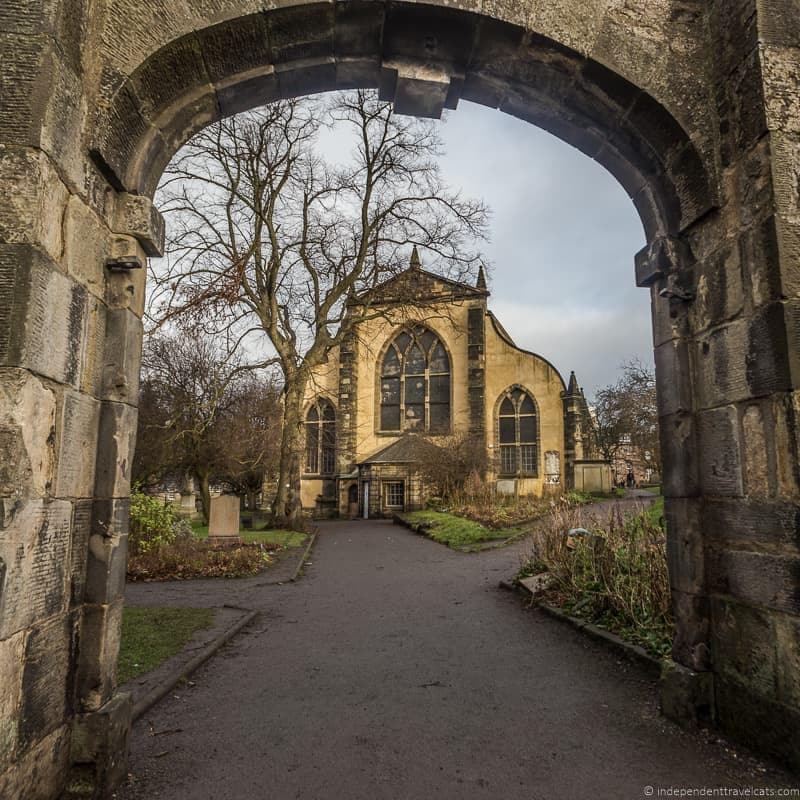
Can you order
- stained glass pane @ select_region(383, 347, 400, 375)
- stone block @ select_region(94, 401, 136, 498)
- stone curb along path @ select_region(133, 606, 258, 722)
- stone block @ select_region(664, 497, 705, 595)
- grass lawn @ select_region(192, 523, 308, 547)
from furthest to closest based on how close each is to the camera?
stained glass pane @ select_region(383, 347, 400, 375) → grass lawn @ select_region(192, 523, 308, 547) → stone curb along path @ select_region(133, 606, 258, 722) → stone block @ select_region(664, 497, 705, 595) → stone block @ select_region(94, 401, 136, 498)

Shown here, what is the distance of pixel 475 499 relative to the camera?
2273cm

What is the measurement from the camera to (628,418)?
106 feet

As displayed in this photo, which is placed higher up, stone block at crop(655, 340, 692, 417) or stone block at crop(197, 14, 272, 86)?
stone block at crop(197, 14, 272, 86)

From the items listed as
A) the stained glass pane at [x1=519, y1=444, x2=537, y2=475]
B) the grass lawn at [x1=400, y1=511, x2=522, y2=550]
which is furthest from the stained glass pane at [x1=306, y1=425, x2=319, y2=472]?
the grass lawn at [x1=400, y1=511, x2=522, y2=550]

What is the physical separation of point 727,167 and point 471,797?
3.96m

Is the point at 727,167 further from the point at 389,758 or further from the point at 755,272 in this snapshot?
the point at 389,758

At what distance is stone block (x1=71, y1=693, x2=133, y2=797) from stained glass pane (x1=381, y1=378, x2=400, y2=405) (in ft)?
91.1

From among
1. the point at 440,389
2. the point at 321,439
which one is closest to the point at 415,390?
the point at 440,389

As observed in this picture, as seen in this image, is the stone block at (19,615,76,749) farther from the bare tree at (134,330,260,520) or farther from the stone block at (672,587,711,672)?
the bare tree at (134,330,260,520)

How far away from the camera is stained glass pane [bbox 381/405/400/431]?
3062 cm

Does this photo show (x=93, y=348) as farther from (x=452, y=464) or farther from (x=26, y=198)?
(x=452, y=464)

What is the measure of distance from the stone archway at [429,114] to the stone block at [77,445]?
2 cm

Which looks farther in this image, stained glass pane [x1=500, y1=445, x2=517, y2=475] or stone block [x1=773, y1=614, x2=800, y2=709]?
stained glass pane [x1=500, y1=445, x2=517, y2=475]

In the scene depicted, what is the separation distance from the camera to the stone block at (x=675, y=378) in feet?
12.6
